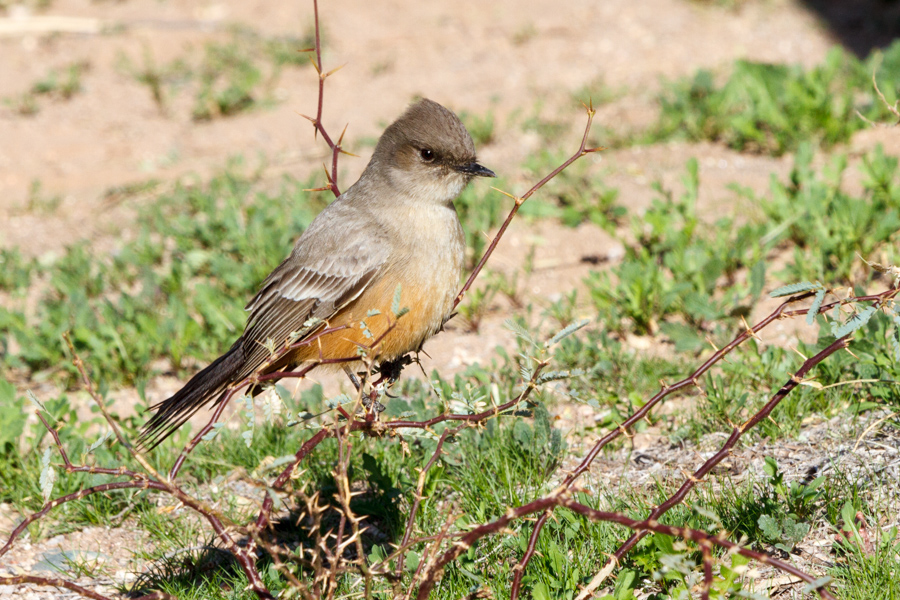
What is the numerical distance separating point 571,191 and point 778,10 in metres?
4.98

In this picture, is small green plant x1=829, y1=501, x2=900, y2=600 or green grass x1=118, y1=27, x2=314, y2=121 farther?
green grass x1=118, y1=27, x2=314, y2=121

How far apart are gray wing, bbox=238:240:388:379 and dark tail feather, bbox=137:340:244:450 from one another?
0.08 metres

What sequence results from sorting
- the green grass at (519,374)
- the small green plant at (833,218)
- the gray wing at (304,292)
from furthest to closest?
the small green plant at (833,218) → the gray wing at (304,292) → the green grass at (519,374)

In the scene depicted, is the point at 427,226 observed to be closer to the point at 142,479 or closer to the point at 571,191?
the point at 142,479

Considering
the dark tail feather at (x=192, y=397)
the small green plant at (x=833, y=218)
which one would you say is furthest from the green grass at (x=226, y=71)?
the dark tail feather at (x=192, y=397)

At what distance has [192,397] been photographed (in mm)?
3910

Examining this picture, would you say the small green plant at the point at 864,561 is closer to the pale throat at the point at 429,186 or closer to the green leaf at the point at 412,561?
the green leaf at the point at 412,561

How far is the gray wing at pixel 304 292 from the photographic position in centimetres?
399

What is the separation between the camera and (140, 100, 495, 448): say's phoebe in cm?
383

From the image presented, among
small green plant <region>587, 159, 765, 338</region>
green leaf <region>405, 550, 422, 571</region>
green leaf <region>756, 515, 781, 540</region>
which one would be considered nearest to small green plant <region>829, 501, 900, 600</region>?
green leaf <region>756, 515, 781, 540</region>

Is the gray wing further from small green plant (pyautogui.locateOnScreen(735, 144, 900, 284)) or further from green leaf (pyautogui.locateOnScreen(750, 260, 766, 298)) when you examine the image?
small green plant (pyautogui.locateOnScreen(735, 144, 900, 284))

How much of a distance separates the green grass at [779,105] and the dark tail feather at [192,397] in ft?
14.7

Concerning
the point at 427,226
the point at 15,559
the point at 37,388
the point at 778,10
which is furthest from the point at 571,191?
the point at 778,10

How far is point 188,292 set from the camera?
20.1 feet
